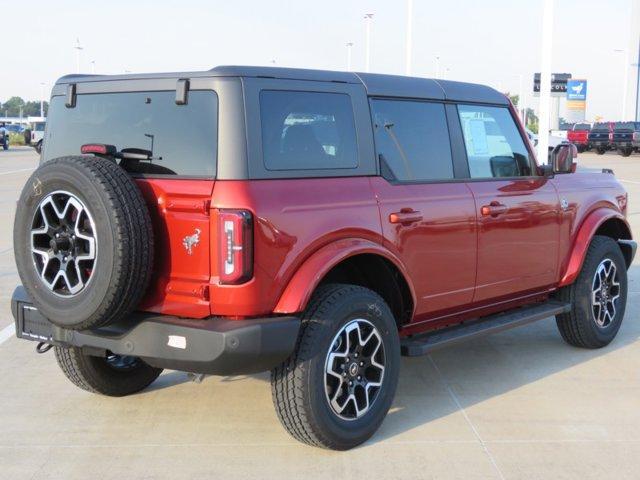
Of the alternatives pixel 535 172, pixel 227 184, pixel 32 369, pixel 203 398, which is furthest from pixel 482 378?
pixel 32 369

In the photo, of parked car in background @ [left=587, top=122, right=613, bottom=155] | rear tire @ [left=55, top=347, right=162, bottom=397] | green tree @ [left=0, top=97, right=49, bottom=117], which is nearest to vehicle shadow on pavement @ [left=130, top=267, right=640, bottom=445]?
rear tire @ [left=55, top=347, right=162, bottom=397]

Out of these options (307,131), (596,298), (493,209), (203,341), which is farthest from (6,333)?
(596,298)

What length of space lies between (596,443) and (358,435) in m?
1.27

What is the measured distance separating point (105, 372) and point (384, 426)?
5.59 feet

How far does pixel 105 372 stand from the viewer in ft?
16.8

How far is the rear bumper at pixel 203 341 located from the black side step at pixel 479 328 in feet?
3.51

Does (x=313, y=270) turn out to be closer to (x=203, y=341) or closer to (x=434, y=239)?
(x=203, y=341)

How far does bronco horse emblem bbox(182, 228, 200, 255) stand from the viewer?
12.8 ft

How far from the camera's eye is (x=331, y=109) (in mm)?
4512

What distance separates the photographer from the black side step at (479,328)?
15.9ft

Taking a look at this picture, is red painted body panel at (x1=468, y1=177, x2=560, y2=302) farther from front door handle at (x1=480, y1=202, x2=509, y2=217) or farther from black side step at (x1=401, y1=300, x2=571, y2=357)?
black side step at (x1=401, y1=300, x2=571, y2=357)

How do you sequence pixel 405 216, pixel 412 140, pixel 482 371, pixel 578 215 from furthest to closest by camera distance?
pixel 578 215, pixel 482 371, pixel 412 140, pixel 405 216

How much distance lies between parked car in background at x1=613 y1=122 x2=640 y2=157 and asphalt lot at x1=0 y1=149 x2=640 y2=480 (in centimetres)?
3713

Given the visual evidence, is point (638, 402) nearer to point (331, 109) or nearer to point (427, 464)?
point (427, 464)
